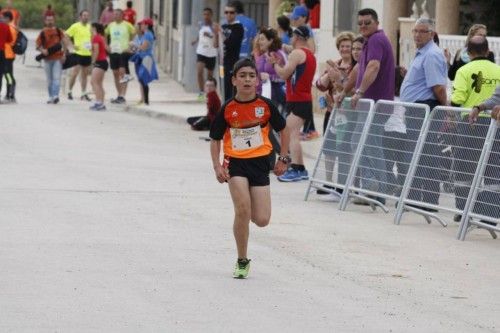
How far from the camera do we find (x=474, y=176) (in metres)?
13.1

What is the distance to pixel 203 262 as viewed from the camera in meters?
11.1

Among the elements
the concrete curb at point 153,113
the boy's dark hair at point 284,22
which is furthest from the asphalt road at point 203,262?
the concrete curb at point 153,113

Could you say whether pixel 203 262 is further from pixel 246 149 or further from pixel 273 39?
pixel 273 39

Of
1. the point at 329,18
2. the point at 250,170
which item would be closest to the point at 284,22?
the point at 329,18

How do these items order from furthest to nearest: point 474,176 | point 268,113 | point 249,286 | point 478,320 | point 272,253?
1. point 474,176
2. point 272,253
3. point 268,113
4. point 249,286
5. point 478,320

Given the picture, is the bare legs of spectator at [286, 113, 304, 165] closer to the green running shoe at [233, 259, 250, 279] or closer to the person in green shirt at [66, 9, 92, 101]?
the green running shoe at [233, 259, 250, 279]

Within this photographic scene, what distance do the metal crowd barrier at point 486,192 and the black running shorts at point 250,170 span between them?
2.82 m

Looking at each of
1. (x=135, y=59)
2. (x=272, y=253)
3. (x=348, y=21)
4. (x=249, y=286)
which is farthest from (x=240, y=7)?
(x=249, y=286)

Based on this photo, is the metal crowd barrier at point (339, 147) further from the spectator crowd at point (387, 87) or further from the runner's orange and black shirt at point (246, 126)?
the runner's orange and black shirt at point (246, 126)

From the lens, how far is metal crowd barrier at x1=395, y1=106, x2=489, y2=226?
13.4 metres

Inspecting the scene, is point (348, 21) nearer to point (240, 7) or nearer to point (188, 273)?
point (240, 7)

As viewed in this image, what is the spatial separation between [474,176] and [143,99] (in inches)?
696

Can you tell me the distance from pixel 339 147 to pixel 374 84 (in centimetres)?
74

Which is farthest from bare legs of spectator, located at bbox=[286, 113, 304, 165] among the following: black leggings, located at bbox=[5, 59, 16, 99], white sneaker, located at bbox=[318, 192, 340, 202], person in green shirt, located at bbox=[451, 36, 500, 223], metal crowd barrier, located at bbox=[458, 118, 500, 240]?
black leggings, located at bbox=[5, 59, 16, 99]
